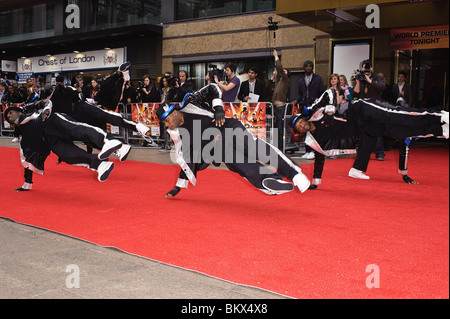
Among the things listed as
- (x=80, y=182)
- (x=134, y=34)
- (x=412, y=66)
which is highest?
(x=134, y=34)

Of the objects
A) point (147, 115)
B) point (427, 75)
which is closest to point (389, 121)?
point (147, 115)

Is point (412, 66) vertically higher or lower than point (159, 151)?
higher

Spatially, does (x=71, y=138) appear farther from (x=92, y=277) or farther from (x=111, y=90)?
(x=92, y=277)

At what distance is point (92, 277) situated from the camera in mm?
2711

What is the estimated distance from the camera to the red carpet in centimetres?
276

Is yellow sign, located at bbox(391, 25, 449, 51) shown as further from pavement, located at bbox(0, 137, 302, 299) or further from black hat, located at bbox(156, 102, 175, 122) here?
pavement, located at bbox(0, 137, 302, 299)

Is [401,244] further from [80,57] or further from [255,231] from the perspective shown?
[80,57]

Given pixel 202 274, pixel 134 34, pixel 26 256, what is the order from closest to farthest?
pixel 202 274
pixel 26 256
pixel 134 34

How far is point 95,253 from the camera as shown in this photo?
318cm

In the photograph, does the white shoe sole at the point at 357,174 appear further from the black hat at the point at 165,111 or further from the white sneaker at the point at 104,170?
the white sneaker at the point at 104,170

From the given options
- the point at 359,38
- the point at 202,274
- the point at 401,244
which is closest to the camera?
the point at 202,274

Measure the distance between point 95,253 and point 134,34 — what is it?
1682 centimetres
